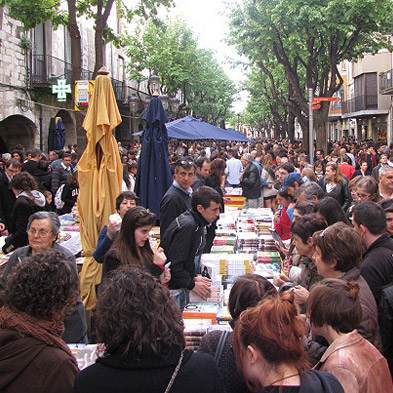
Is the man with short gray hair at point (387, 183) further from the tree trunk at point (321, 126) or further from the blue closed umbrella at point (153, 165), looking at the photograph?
the tree trunk at point (321, 126)

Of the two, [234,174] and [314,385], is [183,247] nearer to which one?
[314,385]

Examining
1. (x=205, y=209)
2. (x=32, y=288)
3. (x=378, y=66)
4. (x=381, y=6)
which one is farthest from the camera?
(x=378, y=66)

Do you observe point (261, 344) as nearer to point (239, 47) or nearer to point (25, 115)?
point (25, 115)

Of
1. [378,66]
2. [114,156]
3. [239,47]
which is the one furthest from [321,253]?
[378,66]

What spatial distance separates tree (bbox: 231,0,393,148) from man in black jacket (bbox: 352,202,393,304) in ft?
57.5

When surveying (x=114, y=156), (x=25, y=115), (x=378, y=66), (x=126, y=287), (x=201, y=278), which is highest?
(x=378, y=66)

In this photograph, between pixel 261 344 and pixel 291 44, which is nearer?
pixel 261 344

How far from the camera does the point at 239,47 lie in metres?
25.4

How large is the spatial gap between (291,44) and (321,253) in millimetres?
20895

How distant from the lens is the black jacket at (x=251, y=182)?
12.3 metres

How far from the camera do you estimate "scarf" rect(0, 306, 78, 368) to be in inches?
111

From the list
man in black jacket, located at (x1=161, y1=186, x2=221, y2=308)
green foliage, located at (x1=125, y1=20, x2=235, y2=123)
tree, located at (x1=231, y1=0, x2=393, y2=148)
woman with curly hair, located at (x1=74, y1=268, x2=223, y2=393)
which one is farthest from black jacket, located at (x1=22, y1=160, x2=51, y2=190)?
green foliage, located at (x1=125, y1=20, x2=235, y2=123)

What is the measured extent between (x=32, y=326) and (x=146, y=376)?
73 centimetres

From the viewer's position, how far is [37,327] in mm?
2857
